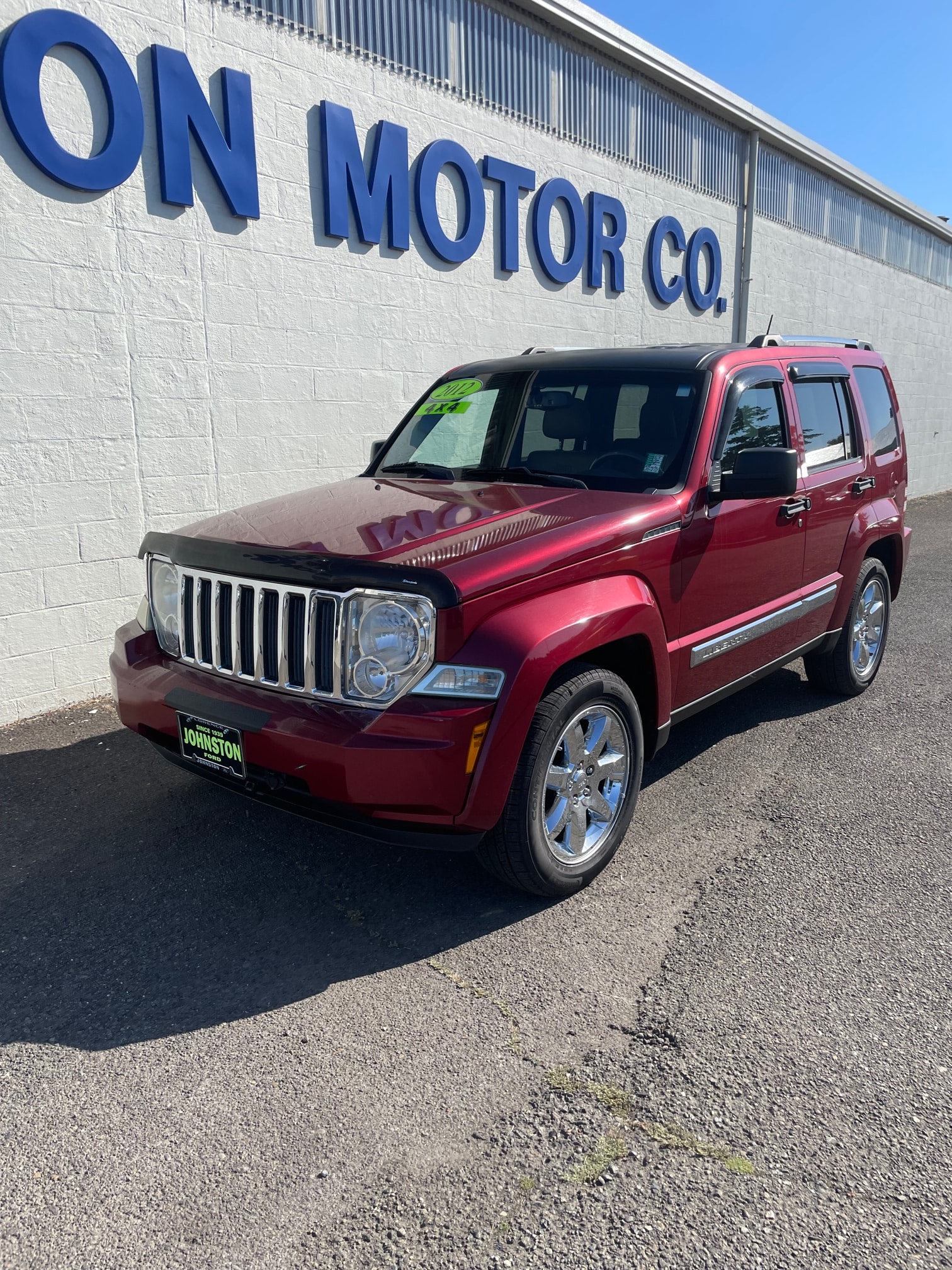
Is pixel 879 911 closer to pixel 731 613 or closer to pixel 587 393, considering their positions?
pixel 731 613

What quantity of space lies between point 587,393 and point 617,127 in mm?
6695

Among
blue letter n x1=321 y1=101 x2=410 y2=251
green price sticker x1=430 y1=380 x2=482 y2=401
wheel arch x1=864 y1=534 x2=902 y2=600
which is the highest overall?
blue letter n x1=321 y1=101 x2=410 y2=251

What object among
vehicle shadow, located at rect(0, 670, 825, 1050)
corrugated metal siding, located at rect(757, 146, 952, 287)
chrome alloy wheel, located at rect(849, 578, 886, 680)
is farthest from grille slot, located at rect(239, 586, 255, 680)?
corrugated metal siding, located at rect(757, 146, 952, 287)

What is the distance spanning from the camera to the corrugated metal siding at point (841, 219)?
12906mm

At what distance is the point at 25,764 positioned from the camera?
4.81m

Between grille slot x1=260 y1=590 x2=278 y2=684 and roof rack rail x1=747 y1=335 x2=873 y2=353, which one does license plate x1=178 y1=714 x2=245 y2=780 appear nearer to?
grille slot x1=260 y1=590 x2=278 y2=684

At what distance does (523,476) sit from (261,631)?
4.93 feet

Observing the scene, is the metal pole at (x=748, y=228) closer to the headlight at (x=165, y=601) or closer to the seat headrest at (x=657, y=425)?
the seat headrest at (x=657, y=425)

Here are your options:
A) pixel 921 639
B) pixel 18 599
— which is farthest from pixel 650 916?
pixel 921 639

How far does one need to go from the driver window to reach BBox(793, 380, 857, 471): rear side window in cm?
24

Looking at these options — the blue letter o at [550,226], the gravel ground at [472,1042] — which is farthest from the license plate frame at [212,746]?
the blue letter o at [550,226]

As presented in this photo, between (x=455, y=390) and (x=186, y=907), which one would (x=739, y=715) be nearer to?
(x=455, y=390)

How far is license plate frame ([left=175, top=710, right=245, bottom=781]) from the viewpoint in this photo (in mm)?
3143

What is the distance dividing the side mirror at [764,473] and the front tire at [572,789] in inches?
41.6
